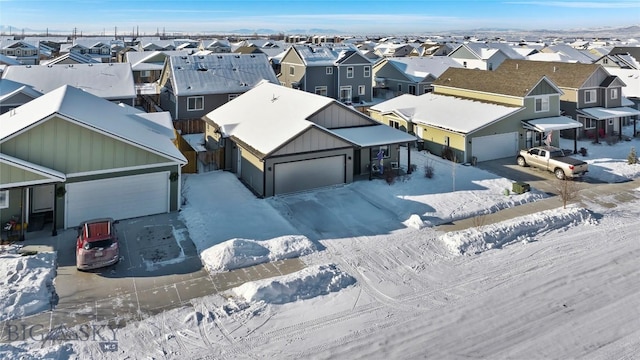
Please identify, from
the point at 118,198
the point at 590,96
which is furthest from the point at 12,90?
the point at 590,96

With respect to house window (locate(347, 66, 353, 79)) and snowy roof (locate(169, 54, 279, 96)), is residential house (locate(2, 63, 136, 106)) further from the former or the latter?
house window (locate(347, 66, 353, 79))

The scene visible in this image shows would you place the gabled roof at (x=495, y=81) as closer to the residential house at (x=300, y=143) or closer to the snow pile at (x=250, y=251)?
the residential house at (x=300, y=143)

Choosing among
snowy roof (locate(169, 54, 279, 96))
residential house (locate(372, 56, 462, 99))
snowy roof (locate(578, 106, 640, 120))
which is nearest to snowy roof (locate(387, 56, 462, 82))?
residential house (locate(372, 56, 462, 99))

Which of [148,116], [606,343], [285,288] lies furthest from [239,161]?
[606,343]

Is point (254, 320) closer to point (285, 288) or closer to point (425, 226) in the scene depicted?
point (285, 288)

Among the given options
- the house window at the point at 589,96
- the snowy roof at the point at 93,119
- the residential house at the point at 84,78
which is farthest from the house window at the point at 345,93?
the snowy roof at the point at 93,119

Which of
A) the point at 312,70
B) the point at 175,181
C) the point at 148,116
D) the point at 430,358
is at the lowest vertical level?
the point at 430,358
